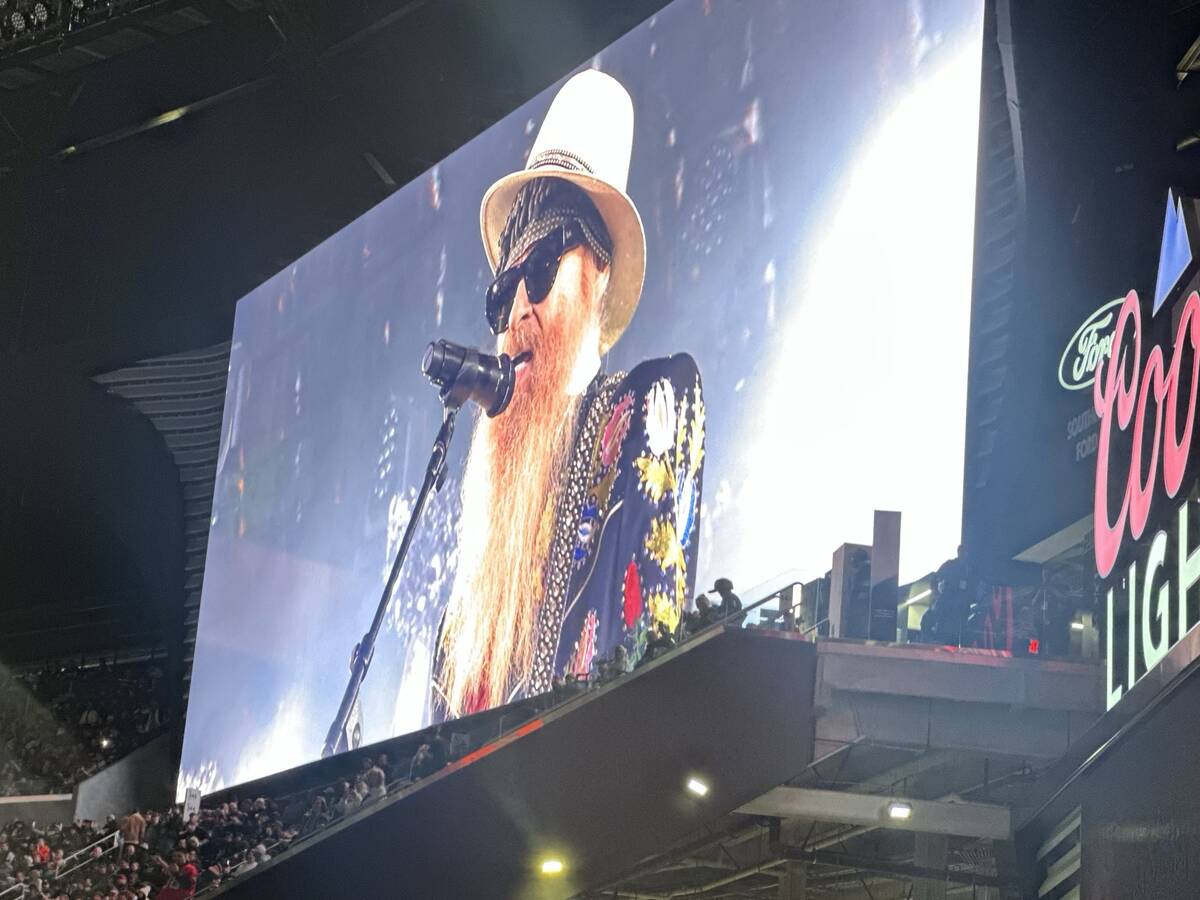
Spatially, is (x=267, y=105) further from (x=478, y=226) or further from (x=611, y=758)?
(x=611, y=758)

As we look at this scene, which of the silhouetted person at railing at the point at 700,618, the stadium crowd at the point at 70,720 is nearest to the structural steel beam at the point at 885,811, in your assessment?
the silhouetted person at railing at the point at 700,618

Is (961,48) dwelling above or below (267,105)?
below

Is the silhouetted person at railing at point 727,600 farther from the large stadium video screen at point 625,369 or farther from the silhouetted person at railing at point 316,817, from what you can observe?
the silhouetted person at railing at point 316,817

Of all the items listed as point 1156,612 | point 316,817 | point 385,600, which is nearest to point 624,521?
point 316,817

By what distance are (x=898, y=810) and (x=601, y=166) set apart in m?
6.86

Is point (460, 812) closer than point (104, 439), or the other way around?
point (460, 812)

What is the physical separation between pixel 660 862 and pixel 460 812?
3760mm

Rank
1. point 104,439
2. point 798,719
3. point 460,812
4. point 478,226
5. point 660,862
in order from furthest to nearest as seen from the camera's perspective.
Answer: point 104,439 → point 478,226 → point 660,862 → point 460,812 → point 798,719

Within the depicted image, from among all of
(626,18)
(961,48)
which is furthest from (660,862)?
(626,18)

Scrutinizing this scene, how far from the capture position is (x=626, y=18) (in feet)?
52.7

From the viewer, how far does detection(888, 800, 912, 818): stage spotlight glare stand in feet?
33.0

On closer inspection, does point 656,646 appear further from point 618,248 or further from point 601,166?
point 601,166

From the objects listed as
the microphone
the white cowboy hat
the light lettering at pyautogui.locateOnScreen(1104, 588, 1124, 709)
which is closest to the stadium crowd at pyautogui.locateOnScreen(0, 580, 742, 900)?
the light lettering at pyautogui.locateOnScreen(1104, 588, 1124, 709)

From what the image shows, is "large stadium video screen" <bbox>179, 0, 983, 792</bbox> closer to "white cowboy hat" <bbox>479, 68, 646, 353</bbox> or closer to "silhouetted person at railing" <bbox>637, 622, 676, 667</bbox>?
"white cowboy hat" <bbox>479, 68, 646, 353</bbox>
